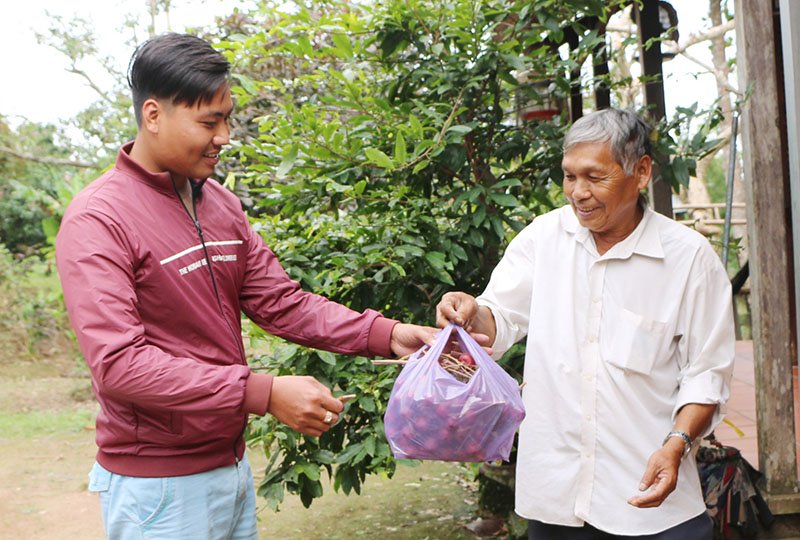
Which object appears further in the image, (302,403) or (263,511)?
(263,511)

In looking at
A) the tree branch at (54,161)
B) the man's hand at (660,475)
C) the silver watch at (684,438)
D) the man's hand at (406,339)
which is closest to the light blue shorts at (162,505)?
the man's hand at (406,339)

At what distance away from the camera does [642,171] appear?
2.38 metres

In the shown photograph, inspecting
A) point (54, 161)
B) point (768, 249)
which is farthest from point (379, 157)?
point (54, 161)

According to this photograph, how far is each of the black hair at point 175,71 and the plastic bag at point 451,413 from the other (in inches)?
33.7

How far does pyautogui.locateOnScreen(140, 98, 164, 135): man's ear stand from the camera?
205cm

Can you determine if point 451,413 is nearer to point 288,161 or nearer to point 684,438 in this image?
point 684,438

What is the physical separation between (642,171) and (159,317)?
1.33 meters

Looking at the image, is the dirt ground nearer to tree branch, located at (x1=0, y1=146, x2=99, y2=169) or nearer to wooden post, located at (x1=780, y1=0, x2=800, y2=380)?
wooden post, located at (x1=780, y1=0, x2=800, y2=380)

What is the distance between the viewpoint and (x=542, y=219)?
8.38 ft

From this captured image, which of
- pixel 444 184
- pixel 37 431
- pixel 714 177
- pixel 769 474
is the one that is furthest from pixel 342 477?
pixel 714 177

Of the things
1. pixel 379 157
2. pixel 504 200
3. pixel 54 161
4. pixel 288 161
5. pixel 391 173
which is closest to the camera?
pixel 379 157

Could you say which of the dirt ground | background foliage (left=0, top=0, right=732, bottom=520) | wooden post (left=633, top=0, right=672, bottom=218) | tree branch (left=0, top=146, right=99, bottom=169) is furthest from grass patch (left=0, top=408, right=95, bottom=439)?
wooden post (left=633, top=0, right=672, bottom=218)

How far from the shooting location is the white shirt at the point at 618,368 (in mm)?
2252

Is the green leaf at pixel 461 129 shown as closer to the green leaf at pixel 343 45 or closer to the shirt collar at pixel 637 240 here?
the green leaf at pixel 343 45
